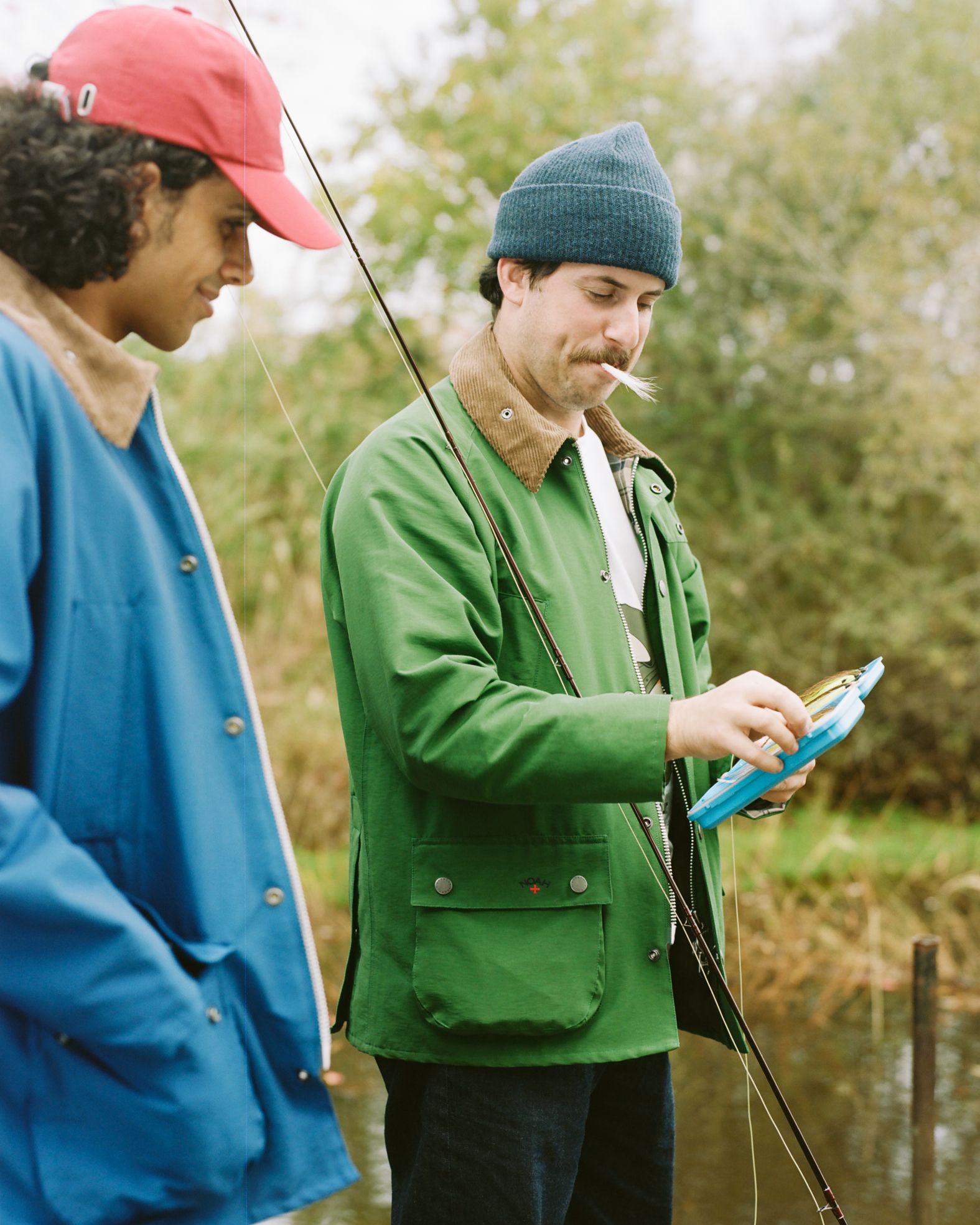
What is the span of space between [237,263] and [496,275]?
0.94 m

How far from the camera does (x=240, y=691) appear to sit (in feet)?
4.35

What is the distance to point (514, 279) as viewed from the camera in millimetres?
2061

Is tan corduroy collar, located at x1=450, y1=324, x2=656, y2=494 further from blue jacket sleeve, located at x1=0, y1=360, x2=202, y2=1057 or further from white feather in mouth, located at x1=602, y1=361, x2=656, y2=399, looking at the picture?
blue jacket sleeve, located at x1=0, y1=360, x2=202, y2=1057

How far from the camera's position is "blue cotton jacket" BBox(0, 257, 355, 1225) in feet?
3.68

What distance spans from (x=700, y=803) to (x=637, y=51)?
22.3 feet

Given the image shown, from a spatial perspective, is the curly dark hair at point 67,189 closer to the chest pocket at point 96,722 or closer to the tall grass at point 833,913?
the chest pocket at point 96,722

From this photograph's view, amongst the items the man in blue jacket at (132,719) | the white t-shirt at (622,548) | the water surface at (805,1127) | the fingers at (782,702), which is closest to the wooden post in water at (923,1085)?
the water surface at (805,1127)

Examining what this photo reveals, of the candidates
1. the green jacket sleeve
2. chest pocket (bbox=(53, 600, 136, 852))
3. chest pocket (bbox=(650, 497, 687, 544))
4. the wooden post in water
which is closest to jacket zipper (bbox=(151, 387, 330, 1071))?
chest pocket (bbox=(53, 600, 136, 852))

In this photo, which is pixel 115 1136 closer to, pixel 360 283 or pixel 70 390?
pixel 70 390

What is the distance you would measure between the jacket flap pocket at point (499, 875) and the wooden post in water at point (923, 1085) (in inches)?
64.5

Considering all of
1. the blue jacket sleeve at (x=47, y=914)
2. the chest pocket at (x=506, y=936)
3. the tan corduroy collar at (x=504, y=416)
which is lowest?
the chest pocket at (x=506, y=936)

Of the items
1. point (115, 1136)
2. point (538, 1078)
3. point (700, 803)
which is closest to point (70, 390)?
point (115, 1136)

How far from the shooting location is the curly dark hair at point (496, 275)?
6.57 feet

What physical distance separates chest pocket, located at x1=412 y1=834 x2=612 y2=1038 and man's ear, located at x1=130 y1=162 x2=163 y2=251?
86 cm
